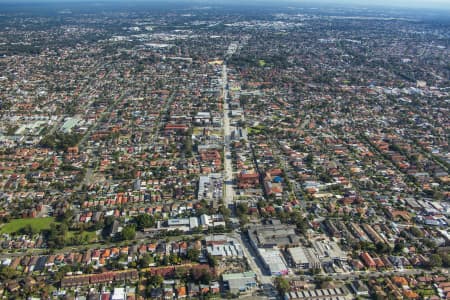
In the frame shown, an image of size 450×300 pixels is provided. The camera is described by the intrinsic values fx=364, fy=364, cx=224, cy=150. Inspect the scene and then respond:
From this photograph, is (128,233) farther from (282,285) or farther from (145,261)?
(282,285)

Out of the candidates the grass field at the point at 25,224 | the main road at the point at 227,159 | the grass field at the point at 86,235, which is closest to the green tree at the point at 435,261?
the main road at the point at 227,159

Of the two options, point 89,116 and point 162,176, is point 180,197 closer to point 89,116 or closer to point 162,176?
point 162,176

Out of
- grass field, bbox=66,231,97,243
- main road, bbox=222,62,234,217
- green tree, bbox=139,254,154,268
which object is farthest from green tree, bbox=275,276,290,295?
grass field, bbox=66,231,97,243

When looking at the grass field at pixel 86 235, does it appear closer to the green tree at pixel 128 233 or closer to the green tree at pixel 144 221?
the green tree at pixel 128 233

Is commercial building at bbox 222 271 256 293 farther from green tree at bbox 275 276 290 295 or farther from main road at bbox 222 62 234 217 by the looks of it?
main road at bbox 222 62 234 217

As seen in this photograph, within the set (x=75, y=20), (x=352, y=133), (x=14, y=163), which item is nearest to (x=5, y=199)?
(x=14, y=163)

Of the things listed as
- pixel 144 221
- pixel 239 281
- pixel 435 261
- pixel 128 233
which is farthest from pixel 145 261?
pixel 435 261

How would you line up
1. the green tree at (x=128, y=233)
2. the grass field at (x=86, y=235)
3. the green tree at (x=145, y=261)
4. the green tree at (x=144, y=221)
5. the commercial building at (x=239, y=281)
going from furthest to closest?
the green tree at (x=144, y=221)
the grass field at (x=86, y=235)
the green tree at (x=128, y=233)
the green tree at (x=145, y=261)
the commercial building at (x=239, y=281)

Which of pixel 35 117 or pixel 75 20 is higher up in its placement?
pixel 75 20
